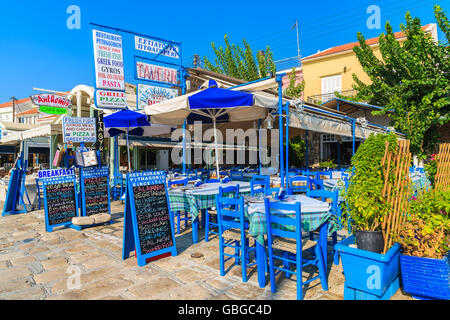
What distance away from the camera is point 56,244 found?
481 cm

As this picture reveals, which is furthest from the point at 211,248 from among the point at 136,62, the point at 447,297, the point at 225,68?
the point at 225,68

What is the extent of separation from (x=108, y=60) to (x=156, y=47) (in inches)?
133

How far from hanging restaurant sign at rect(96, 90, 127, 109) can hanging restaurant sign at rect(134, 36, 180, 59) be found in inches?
119

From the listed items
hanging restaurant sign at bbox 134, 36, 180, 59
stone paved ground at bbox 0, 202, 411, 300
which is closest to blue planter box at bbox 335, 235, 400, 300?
stone paved ground at bbox 0, 202, 411, 300

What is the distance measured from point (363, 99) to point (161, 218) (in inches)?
585

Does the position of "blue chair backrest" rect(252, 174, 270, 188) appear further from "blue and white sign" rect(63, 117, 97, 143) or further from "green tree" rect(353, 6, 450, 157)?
"green tree" rect(353, 6, 450, 157)

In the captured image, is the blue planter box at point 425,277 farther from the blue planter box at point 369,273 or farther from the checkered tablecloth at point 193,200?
the checkered tablecloth at point 193,200

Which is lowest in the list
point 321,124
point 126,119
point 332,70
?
point 321,124

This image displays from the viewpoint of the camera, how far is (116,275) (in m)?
3.41

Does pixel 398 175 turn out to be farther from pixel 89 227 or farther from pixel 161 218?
pixel 89 227

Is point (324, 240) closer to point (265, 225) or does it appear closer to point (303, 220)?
point (303, 220)

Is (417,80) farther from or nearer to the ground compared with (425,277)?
farther from the ground

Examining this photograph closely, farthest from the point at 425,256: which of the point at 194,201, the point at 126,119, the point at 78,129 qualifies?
the point at 78,129
